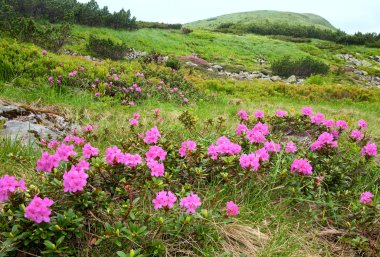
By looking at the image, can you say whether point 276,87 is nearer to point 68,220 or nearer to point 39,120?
point 39,120

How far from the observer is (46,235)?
1.63 m

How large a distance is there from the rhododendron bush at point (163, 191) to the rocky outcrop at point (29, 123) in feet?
2.19

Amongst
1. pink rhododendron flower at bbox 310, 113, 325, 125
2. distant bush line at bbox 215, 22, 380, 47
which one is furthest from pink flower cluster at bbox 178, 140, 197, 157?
distant bush line at bbox 215, 22, 380, 47

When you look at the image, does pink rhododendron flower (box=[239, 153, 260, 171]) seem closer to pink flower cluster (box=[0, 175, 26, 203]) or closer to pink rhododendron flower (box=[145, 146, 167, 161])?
pink rhododendron flower (box=[145, 146, 167, 161])

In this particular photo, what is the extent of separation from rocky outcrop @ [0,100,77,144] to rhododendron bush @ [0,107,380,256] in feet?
2.19

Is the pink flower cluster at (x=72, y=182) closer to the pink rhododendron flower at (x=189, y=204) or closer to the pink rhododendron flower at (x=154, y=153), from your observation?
the pink rhododendron flower at (x=189, y=204)

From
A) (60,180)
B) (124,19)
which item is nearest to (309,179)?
(60,180)

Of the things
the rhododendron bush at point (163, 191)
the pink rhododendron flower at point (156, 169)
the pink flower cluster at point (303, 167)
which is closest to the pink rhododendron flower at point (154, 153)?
the rhododendron bush at point (163, 191)

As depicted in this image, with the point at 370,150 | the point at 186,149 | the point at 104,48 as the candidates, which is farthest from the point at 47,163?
the point at 104,48

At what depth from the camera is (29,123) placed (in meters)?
3.76

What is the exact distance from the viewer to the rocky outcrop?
12.4ft

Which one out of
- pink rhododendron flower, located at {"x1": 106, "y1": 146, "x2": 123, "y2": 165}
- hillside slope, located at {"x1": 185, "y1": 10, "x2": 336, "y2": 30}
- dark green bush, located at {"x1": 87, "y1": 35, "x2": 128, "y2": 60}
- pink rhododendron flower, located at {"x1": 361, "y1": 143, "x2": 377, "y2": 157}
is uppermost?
hillside slope, located at {"x1": 185, "y1": 10, "x2": 336, "y2": 30}

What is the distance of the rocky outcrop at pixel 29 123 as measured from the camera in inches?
149

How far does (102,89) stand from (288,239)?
5675 millimetres
